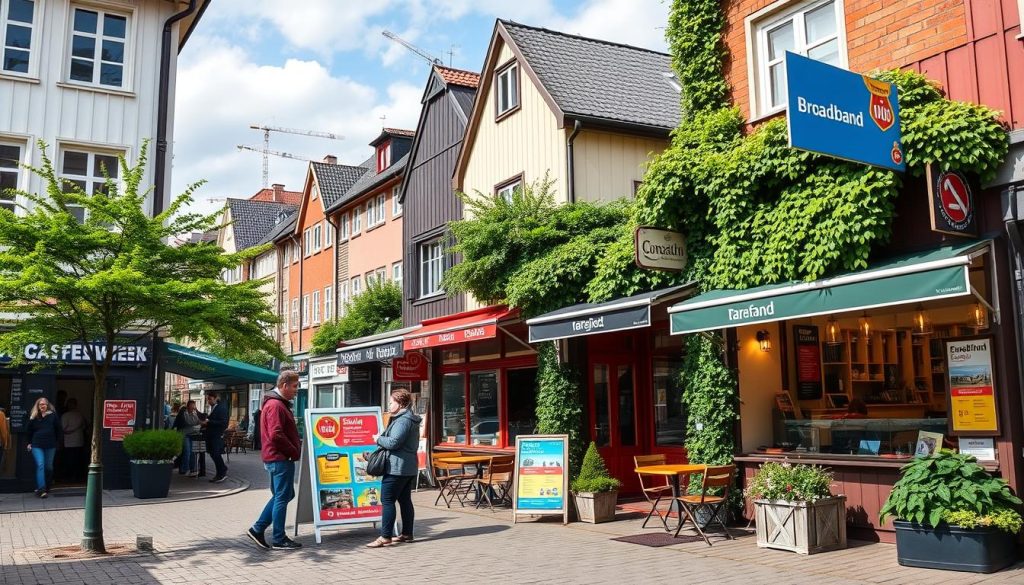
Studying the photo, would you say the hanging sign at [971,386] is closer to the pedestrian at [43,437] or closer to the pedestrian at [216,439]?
the pedestrian at [43,437]

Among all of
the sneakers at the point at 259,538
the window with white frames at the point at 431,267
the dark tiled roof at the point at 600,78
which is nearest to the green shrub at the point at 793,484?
the sneakers at the point at 259,538

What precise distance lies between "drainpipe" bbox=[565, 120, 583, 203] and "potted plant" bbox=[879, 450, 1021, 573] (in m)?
8.30

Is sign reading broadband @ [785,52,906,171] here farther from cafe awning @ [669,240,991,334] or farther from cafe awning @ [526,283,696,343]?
cafe awning @ [526,283,696,343]

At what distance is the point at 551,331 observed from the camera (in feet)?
39.5

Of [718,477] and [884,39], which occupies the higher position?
[884,39]

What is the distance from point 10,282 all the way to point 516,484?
6495 mm

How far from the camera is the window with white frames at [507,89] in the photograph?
17.2 metres

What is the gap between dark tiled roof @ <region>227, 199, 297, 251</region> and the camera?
1799 inches

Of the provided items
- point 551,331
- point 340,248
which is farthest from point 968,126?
point 340,248

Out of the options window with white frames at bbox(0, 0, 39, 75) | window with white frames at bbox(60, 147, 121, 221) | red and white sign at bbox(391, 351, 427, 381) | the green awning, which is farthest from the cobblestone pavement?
window with white frames at bbox(0, 0, 39, 75)

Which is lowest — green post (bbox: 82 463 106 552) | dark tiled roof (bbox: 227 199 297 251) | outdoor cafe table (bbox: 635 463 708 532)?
green post (bbox: 82 463 106 552)

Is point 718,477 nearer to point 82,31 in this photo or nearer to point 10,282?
point 10,282

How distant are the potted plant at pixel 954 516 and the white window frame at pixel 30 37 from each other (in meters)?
16.4

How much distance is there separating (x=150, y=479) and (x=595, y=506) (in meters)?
8.43
